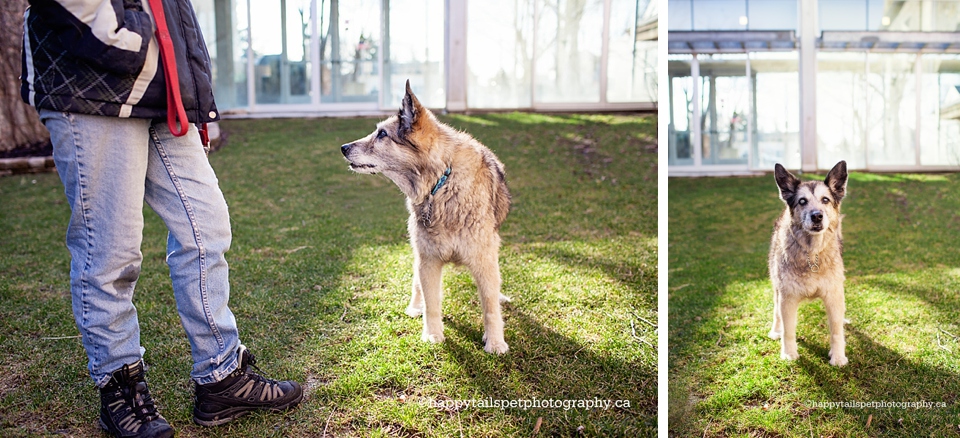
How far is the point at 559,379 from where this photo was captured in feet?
7.64

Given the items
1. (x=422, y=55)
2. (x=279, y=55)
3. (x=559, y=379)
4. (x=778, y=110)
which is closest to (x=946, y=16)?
(x=778, y=110)

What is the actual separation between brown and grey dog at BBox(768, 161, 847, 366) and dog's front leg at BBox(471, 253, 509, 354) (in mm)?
1121

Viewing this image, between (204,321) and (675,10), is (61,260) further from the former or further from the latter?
(675,10)

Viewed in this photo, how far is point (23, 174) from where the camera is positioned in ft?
20.4

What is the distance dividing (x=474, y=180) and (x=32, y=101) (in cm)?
152

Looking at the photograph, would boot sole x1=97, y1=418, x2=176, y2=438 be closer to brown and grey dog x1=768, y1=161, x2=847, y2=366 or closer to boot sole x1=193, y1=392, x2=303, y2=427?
boot sole x1=193, y1=392, x2=303, y2=427

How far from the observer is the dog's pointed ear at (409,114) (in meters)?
2.41

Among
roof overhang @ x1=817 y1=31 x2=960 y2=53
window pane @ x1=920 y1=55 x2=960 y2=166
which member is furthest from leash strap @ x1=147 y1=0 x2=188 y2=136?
window pane @ x1=920 y1=55 x2=960 y2=166

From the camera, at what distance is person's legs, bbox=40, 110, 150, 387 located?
1.71 metres

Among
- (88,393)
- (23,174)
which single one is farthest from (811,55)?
(23,174)

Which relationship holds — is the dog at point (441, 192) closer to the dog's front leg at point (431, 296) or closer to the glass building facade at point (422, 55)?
the dog's front leg at point (431, 296)

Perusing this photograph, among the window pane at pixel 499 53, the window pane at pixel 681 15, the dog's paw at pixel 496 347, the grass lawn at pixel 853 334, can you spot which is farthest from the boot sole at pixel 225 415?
the window pane at pixel 499 53

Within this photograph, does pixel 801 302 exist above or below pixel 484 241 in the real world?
below

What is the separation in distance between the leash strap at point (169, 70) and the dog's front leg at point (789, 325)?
7.45 feet
